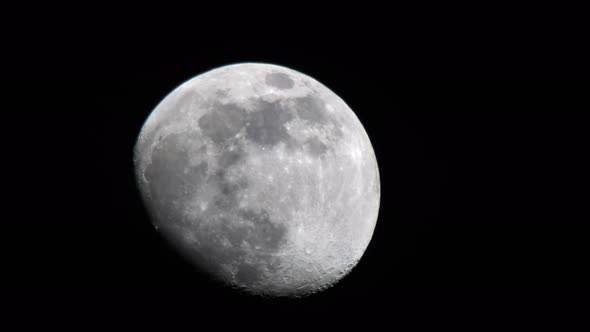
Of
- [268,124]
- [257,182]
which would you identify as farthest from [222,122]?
[257,182]

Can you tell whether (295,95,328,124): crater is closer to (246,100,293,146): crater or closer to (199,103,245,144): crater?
(246,100,293,146): crater

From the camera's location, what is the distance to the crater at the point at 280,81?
→ 148 inches

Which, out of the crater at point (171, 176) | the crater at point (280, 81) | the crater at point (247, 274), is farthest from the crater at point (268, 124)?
the crater at point (247, 274)

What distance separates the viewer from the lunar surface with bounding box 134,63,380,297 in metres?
3.34

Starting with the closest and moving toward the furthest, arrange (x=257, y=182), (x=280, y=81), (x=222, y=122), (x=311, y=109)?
(x=257, y=182), (x=222, y=122), (x=311, y=109), (x=280, y=81)

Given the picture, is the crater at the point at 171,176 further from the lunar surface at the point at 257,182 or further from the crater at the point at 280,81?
the crater at the point at 280,81

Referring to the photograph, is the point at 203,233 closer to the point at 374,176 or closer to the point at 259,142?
the point at 259,142

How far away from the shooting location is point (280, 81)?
3.80 m

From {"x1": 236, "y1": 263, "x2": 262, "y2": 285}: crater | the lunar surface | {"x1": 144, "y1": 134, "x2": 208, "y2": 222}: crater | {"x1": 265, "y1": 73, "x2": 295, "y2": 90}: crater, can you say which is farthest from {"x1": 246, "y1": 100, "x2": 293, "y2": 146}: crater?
{"x1": 236, "y1": 263, "x2": 262, "y2": 285}: crater

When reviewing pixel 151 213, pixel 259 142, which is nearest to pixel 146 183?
pixel 151 213

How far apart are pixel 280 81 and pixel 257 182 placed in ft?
3.24

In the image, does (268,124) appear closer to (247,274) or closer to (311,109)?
(311,109)

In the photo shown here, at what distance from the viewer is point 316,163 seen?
3.46m

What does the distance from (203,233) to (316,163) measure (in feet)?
3.36
